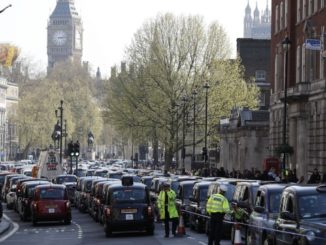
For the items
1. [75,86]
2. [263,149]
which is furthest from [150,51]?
[75,86]

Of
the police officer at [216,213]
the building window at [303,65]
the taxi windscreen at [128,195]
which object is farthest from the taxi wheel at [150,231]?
the building window at [303,65]

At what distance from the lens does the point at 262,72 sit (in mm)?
120188

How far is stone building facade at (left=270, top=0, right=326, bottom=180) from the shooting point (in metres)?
60.7

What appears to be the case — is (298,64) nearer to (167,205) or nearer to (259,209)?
(167,205)

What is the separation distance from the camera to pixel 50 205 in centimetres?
4112

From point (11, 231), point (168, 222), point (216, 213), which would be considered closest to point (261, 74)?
point (11, 231)

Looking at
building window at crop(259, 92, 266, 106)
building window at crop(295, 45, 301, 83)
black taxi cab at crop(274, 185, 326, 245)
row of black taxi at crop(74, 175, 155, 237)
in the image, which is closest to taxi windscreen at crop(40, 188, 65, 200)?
row of black taxi at crop(74, 175, 155, 237)

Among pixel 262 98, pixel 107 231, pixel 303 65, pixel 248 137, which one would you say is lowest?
pixel 107 231

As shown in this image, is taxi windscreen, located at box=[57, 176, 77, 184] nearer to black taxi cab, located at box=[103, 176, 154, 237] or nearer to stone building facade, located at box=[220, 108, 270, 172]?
stone building facade, located at box=[220, 108, 270, 172]

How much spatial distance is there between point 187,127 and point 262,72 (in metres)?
27.6

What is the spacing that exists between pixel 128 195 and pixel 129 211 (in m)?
0.79

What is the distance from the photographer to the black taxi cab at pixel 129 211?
1324 inches

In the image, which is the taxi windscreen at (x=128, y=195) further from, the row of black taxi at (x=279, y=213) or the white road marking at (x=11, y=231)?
the white road marking at (x=11, y=231)

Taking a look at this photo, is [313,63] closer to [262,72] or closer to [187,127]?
[187,127]
